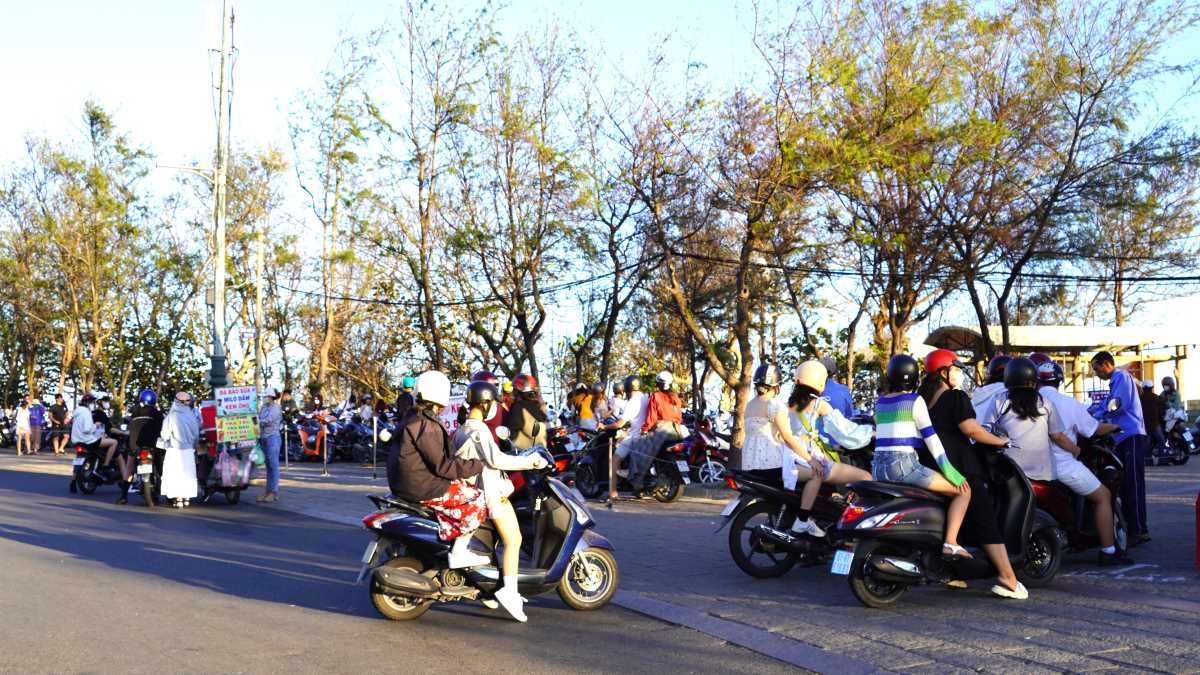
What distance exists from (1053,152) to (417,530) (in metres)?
21.3

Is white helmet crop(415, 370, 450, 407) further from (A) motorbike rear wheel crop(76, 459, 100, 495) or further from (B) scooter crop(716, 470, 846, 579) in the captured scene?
(A) motorbike rear wheel crop(76, 459, 100, 495)

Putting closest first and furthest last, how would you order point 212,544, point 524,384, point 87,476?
1. point 212,544
2. point 524,384
3. point 87,476

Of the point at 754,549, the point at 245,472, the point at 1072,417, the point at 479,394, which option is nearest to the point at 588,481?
the point at 245,472

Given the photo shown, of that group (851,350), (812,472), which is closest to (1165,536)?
(812,472)

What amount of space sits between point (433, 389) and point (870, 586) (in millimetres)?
3167

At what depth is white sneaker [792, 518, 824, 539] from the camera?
9.08 metres

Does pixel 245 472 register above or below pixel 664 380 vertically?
below

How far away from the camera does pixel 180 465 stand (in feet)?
54.0

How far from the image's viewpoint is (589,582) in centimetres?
805

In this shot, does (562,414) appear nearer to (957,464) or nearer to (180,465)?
(180,465)

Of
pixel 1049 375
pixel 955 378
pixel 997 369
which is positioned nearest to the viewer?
pixel 955 378

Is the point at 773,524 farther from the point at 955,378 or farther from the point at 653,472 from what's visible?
the point at 653,472

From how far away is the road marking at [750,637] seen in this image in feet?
20.7

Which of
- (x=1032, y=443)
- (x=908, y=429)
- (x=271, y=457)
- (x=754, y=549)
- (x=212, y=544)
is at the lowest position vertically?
(x=212, y=544)
